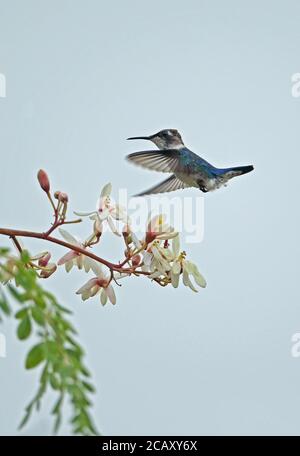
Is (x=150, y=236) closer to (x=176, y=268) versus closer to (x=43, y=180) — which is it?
(x=176, y=268)

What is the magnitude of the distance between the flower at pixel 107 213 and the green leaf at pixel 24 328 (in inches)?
41.3

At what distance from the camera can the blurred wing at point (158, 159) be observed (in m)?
2.60

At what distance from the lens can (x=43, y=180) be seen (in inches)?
62.7

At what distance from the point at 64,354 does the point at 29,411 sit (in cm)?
8

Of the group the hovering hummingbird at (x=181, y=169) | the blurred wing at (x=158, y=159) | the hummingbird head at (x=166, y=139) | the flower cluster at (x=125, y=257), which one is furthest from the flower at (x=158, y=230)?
the hummingbird head at (x=166, y=139)

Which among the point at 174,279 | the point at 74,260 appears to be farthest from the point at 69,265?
the point at 174,279

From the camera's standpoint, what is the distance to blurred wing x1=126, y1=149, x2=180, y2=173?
2.60m

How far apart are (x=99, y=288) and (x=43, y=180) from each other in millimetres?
269

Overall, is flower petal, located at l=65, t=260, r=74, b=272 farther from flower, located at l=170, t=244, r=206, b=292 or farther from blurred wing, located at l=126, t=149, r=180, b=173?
blurred wing, located at l=126, t=149, r=180, b=173

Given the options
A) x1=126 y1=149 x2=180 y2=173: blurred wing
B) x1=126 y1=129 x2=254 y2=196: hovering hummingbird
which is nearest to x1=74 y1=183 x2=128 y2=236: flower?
x1=126 y1=149 x2=180 y2=173: blurred wing

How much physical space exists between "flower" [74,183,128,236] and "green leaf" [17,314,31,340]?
41.3 inches

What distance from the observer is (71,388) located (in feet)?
1.69

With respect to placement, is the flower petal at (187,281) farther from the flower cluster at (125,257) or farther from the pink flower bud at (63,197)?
the pink flower bud at (63,197)
